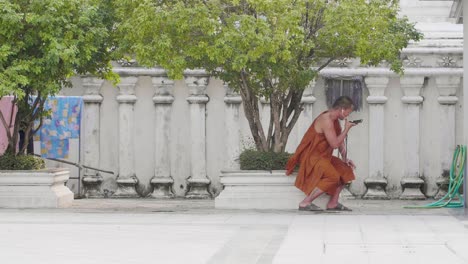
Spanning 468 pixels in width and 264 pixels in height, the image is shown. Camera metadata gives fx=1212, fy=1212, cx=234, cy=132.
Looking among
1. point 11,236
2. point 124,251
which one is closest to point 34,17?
point 11,236

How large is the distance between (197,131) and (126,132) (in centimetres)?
160

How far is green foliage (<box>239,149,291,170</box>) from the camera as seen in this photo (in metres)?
21.1

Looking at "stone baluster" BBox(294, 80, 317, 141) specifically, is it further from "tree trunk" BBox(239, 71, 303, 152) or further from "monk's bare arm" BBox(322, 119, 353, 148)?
"monk's bare arm" BBox(322, 119, 353, 148)

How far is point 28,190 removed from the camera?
21.9 m

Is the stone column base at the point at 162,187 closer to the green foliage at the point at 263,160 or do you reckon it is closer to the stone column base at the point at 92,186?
the stone column base at the point at 92,186

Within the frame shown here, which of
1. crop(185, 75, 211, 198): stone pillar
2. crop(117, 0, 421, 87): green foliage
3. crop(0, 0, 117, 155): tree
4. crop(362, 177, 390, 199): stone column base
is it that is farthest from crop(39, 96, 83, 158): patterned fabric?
crop(362, 177, 390, 199): stone column base

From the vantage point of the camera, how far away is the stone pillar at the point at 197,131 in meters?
26.5

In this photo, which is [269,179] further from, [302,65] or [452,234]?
[452,234]

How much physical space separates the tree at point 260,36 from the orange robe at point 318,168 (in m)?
1.09

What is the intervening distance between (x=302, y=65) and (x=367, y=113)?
5726 millimetres

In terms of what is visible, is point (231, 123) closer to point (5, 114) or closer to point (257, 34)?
point (5, 114)

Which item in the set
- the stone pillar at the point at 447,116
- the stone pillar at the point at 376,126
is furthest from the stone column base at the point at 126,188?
the stone pillar at the point at 447,116

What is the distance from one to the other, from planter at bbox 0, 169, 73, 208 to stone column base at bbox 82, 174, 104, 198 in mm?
4752

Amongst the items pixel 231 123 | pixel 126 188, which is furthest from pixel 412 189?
pixel 126 188
